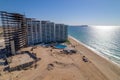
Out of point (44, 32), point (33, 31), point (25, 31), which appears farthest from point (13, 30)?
point (44, 32)

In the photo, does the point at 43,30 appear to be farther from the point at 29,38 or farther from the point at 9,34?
the point at 9,34

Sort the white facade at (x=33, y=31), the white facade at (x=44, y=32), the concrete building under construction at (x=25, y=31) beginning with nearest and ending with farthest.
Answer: the concrete building under construction at (x=25, y=31), the white facade at (x=33, y=31), the white facade at (x=44, y=32)

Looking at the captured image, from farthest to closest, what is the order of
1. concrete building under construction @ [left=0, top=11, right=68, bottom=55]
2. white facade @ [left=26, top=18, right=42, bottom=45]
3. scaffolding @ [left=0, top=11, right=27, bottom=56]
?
1. white facade @ [left=26, top=18, right=42, bottom=45]
2. concrete building under construction @ [left=0, top=11, right=68, bottom=55]
3. scaffolding @ [left=0, top=11, right=27, bottom=56]

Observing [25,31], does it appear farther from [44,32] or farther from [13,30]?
[44,32]

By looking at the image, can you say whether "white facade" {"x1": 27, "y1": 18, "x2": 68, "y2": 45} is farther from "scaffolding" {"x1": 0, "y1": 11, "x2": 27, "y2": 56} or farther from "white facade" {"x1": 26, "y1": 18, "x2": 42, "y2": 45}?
"scaffolding" {"x1": 0, "y1": 11, "x2": 27, "y2": 56}

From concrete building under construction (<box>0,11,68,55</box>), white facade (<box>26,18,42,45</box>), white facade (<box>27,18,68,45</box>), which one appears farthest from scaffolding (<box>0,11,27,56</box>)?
white facade (<box>27,18,68,45</box>)

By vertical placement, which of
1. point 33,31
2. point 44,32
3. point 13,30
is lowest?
point 44,32

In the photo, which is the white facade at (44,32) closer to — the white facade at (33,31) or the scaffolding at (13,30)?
the white facade at (33,31)

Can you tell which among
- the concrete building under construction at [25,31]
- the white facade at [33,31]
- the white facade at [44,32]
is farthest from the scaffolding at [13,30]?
the white facade at [44,32]

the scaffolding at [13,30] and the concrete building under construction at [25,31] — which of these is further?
the concrete building under construction at [25,31]
